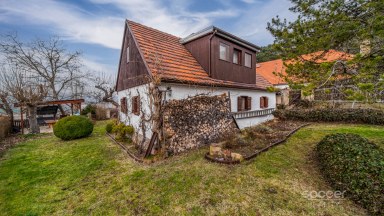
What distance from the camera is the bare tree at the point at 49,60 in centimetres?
1831

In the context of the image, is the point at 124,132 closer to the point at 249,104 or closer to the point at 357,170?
the point at 249,104

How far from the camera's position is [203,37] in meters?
9.91

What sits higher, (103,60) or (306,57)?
(103,60)

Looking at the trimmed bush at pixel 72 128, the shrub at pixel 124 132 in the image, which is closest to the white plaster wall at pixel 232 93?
the shrub at pixel 124 132

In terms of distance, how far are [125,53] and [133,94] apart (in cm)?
308

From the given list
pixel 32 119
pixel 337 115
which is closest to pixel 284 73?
pixel 337 115

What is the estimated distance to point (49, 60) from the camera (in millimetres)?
21297

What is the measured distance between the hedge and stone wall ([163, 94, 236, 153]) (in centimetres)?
744

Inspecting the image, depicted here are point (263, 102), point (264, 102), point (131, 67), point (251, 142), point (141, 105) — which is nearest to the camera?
point (251, 142)

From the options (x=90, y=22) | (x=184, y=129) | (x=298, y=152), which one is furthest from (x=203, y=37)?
(x=90, y=22)

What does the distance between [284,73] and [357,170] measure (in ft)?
27.7

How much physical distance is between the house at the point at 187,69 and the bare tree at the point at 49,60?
49.8 ft

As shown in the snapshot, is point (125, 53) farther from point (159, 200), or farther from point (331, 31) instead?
point (331, 31)

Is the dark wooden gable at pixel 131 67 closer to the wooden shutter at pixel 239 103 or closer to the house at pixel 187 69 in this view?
the house at pixel 187 69
